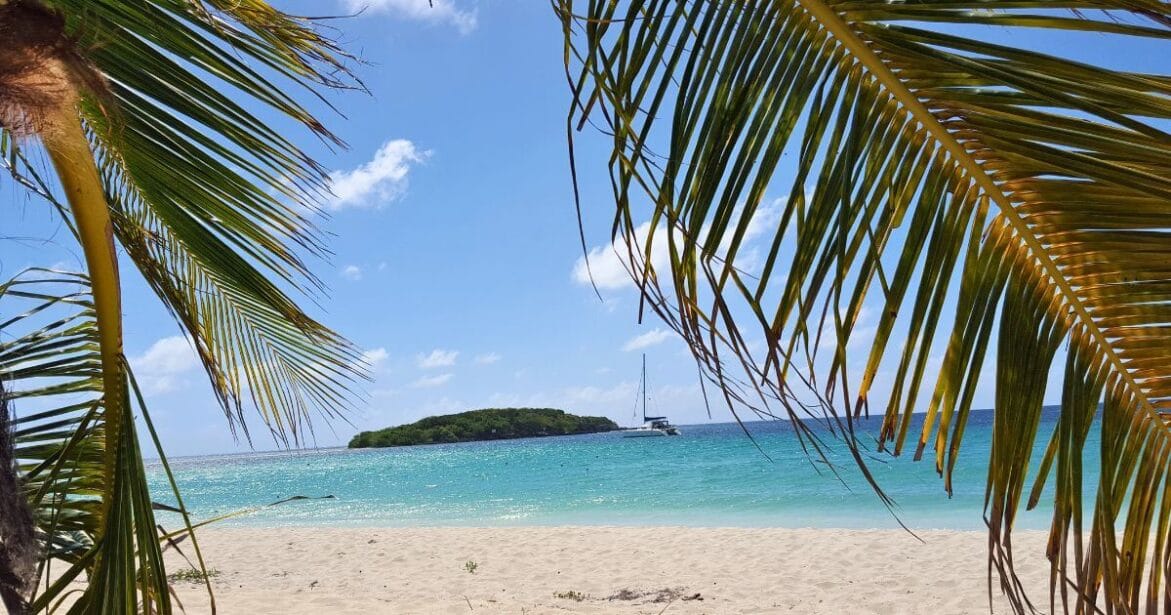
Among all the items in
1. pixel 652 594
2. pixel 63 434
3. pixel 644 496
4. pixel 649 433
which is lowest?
pixel 652 594

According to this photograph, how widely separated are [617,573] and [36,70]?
8.34 m

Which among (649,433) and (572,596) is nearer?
(572,596)

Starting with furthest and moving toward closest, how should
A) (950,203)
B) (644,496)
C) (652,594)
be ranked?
(644,496) < (652,594) < (950,203)

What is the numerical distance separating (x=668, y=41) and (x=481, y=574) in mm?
8859

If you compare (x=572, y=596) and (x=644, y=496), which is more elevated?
(x=644, y=496)

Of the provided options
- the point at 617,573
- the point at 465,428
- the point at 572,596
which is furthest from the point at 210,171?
the point at 465,428

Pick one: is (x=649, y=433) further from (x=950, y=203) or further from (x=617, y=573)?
(x=950, y=203)

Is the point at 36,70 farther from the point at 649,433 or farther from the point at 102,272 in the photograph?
the point at 649,433

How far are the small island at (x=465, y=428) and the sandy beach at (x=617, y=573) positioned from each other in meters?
65.7

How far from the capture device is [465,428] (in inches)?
3086

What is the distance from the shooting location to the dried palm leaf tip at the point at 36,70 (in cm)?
122

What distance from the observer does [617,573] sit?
29.2 feet

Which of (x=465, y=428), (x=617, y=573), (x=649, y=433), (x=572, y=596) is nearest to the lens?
(x=572, y=596)

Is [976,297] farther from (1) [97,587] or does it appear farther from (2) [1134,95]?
(1) [97,587]
